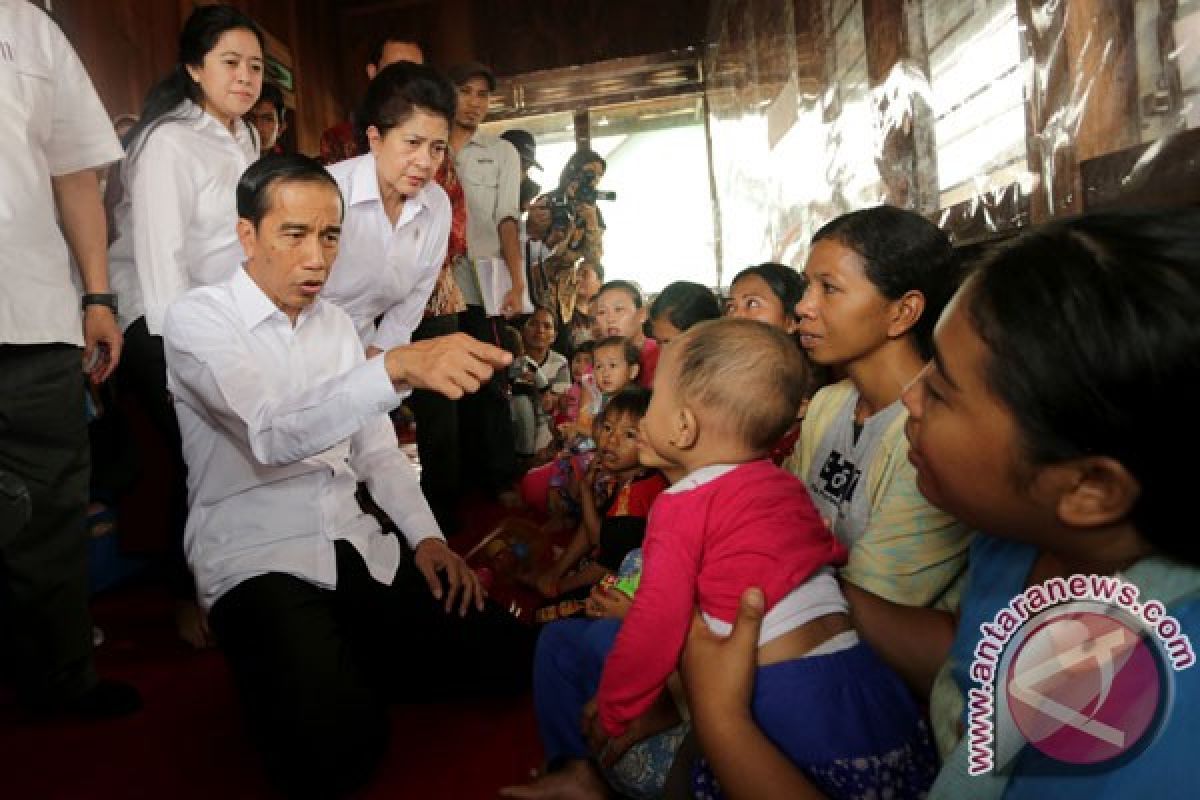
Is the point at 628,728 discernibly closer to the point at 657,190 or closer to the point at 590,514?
the point at 590,514

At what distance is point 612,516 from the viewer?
81.8 inches

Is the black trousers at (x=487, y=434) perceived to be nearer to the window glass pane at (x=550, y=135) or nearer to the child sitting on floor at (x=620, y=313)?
the child sitting on floor at (x=620, y=313)

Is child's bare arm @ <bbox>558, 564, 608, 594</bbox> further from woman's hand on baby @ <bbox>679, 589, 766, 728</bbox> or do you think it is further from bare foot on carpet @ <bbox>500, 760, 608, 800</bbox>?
woman's hand on baby @ <bbox>679, 589, 766, 728</bbox>

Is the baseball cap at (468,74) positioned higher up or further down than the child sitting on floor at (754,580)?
higher up

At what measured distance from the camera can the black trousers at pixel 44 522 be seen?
1.49m

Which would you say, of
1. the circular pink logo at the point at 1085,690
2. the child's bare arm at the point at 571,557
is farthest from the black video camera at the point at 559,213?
the circular pink logo at the point at 1085,690

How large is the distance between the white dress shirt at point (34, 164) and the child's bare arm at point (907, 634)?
4.92 ft

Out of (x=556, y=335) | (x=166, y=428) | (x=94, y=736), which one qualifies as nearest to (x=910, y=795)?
(x=94, y=736)

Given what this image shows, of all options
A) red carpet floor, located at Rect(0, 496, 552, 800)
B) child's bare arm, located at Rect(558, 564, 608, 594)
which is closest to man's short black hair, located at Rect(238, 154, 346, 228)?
red carpet floor, located at Rect(0, 496, 552, 800)

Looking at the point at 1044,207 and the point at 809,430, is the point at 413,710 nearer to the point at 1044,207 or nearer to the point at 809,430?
the point at 809,430

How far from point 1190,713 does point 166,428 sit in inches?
81.7

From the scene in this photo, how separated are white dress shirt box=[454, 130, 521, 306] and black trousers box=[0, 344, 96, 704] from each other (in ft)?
7.47

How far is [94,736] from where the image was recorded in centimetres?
155

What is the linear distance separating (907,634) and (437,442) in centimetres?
218
